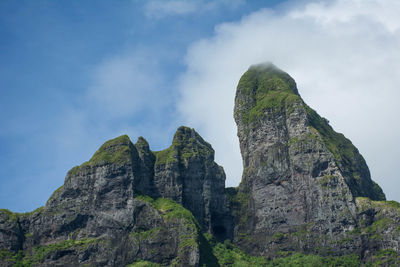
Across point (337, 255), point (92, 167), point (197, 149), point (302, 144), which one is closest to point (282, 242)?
point (337, 255)

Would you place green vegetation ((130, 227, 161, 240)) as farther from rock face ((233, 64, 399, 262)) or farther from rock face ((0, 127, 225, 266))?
rock face ((233, 64, 399, 262))

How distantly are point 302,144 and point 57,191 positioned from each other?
54.4 meters

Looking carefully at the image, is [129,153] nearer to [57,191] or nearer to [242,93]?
[57,191]

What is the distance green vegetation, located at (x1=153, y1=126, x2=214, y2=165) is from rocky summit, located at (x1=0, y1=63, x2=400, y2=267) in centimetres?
Result: 27

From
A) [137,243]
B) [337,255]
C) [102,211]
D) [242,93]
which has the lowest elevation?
[337,255]

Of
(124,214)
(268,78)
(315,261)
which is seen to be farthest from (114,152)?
(315,261)

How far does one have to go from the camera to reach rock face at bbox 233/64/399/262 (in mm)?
115188

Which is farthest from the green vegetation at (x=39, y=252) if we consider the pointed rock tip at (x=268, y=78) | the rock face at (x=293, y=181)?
the pointed rock tip at (x=268, y=78)

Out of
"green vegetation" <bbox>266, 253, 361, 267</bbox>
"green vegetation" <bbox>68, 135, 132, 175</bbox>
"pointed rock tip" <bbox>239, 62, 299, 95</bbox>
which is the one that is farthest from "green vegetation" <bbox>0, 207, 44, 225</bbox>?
"pointed rock tip" <bbox>239, 62, 299, 95</bbox>

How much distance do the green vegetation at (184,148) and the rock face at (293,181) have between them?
34.5 ft

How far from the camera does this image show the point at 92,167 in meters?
123

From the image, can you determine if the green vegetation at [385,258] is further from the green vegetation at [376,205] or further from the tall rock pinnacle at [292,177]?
the green vegetation at [376,205]

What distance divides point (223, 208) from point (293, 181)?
59.6 feet

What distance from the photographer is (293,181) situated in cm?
12469
